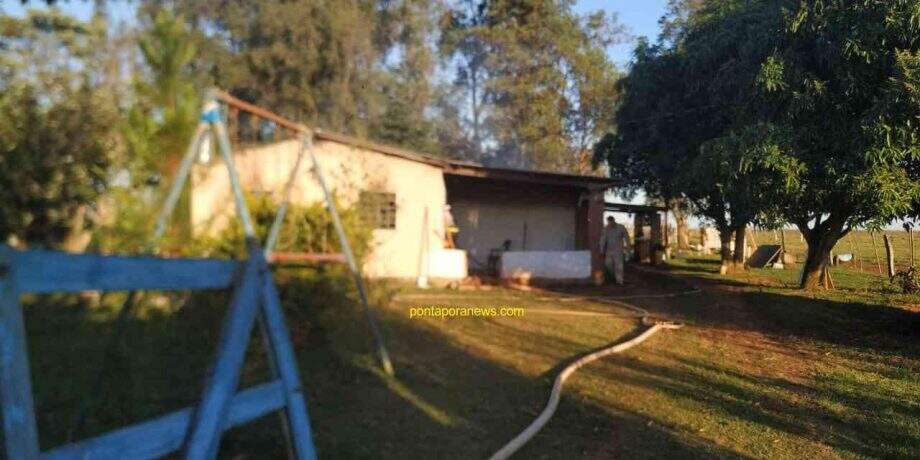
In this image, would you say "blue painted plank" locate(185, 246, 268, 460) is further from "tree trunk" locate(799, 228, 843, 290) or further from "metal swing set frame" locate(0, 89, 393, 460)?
"tree trunk" locate(799, 228, 843, 290)

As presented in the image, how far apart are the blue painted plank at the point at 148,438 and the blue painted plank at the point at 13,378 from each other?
0.68 ft

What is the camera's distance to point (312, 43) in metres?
A: 19.4

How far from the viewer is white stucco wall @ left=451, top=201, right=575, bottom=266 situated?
21.3 meters

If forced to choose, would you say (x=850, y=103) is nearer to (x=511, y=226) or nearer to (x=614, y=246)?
(x=614, y=246)

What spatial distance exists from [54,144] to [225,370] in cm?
582

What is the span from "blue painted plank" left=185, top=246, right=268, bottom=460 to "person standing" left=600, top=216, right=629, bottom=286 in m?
15.8

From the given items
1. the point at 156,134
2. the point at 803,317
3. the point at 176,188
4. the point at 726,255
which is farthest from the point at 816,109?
the point at 726,255

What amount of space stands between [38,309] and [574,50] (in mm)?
29120

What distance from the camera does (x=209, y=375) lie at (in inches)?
122

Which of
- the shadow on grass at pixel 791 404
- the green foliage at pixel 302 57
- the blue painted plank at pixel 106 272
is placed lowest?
the shadow on grass at pixel 791 404

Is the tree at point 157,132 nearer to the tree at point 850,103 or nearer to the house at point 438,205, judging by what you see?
the house at point 438,205

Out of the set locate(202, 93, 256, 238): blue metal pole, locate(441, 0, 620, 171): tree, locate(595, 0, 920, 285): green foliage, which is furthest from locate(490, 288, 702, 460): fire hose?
locate(441, 0, 620, 171): tree

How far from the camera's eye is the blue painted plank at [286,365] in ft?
11.5

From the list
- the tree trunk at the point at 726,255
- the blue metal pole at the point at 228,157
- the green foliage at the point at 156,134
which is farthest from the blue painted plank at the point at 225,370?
the tree trunk at the point at 726,255
